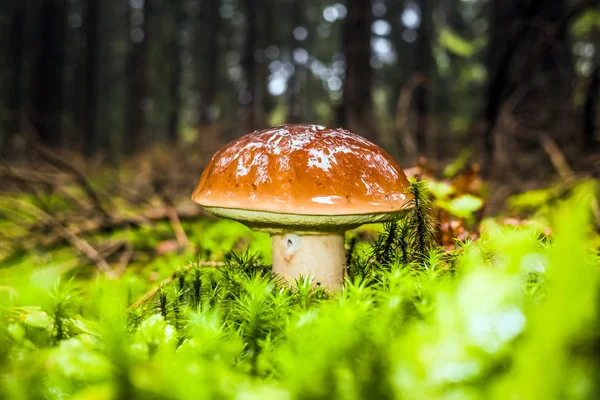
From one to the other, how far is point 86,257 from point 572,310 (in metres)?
2.63

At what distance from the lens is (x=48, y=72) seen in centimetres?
1242

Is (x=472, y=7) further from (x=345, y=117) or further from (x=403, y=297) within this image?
(x=403, y=297)

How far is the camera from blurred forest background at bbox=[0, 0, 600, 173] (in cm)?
390

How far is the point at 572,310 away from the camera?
2.01 feet

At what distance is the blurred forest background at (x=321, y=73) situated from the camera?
3.90 metres

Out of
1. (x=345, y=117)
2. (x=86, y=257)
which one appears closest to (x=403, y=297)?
(x=86, y=257)

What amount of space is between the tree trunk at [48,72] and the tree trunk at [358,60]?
889cm

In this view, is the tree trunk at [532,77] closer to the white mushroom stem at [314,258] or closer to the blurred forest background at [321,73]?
the blurred forest background at [321,73]

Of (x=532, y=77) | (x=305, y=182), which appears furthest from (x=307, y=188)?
(x=532, y=77)

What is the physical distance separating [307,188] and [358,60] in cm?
511

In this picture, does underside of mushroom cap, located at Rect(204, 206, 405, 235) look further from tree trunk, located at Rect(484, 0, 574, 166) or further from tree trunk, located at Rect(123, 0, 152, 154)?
tree trunk, located at Rect(123, 0, 152, 154)

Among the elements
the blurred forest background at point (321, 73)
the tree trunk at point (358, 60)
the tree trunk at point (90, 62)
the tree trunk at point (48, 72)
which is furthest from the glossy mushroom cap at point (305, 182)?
the tree trunk at point (90, 62)

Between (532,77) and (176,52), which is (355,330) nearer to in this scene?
(532,77)

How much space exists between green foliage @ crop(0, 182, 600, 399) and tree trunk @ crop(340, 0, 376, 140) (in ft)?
15.1
